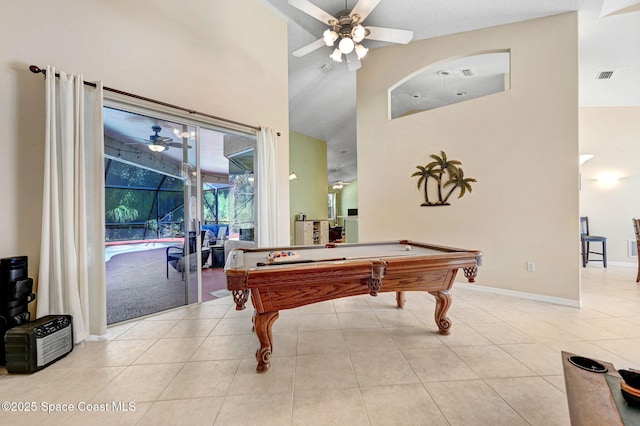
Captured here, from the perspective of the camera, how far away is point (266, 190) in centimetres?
399

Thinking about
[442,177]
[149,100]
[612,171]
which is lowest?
[442,177]

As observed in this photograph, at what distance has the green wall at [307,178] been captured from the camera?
25.5 ft

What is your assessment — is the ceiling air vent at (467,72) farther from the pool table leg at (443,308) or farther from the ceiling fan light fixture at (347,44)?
the pool table leg at (443,308)

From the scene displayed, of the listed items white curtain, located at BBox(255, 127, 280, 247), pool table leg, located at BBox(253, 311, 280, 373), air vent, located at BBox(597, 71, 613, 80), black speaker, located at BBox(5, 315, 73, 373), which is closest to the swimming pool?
black speaker, located at BBox(5, 315, 73, 373)

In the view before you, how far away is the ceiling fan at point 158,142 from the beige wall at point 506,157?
3342 mm

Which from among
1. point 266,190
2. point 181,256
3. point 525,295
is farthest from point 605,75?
point 181,256

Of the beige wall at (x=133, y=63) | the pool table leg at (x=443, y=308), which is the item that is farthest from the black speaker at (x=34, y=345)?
the pool table leg at (x=443, y=308)

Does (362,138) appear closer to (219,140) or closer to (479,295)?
(219,140)

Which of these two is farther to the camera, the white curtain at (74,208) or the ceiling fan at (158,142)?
the ceiling fan at (158,142)

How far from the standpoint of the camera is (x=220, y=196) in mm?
5559

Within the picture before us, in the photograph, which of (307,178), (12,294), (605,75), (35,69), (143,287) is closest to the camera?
(12,294)

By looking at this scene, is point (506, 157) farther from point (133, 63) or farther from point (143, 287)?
point (143, 287)

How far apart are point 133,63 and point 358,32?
2.48m

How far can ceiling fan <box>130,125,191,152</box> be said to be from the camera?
3.31 metres
